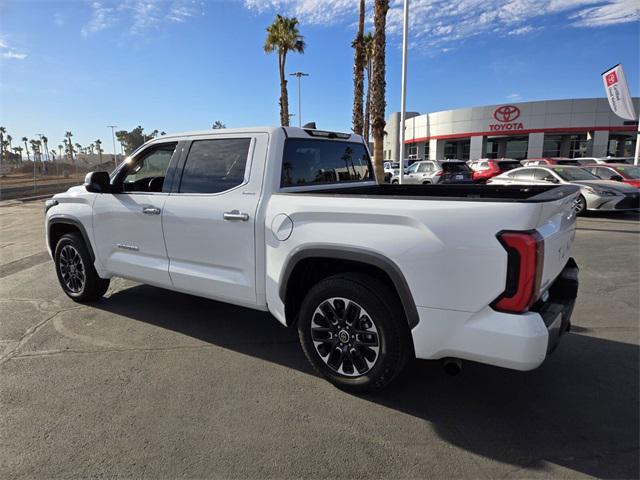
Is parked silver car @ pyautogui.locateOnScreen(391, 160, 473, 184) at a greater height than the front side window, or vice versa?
the front side window

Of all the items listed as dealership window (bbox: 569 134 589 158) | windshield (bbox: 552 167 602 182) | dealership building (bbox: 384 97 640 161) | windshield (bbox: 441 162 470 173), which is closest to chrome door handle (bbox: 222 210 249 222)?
windshield (bbox: 552 167 602 182)

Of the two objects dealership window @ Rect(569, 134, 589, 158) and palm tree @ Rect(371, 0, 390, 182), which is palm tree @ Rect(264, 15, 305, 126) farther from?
dealership window @ Rect(569, 134, 589, 158)

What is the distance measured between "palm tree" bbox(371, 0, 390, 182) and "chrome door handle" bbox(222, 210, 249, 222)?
10870 mm

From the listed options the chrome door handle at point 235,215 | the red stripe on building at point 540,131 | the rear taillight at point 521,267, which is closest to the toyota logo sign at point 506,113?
the red stripe on building at point 540,131

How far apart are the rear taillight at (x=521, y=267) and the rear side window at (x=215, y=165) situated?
208cm

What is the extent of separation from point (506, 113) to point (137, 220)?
43.2 m

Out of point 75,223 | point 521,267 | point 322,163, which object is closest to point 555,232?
point 521,267

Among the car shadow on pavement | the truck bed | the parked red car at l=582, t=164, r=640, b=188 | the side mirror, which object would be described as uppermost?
the side mirror

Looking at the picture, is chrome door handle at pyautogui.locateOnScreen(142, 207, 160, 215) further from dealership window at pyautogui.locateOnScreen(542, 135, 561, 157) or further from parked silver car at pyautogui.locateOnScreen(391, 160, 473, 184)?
dealership window at pyautogui.locateOnScreen(542, 135, 561, 157)

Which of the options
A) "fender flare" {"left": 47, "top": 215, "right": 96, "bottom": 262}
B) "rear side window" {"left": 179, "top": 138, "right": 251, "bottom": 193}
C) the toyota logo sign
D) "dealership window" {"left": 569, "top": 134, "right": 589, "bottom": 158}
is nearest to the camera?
"rear side window" {"left": 179, "top": 138, "right": 251, "bottom": 193}

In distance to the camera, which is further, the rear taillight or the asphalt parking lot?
the asphalt parking lot

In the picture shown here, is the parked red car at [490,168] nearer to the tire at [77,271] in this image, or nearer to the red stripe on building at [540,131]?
the tire at [77,271]

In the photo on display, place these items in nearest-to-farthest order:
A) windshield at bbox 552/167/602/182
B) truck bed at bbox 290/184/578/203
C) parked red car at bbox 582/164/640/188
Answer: truck bed at bbox 290/184/578/203 < windshield at bbox 552/167/602/182 < parked red car at bbox 582/164/640/188

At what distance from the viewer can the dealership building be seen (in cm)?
3816
